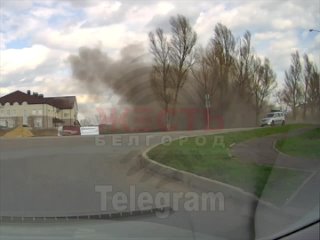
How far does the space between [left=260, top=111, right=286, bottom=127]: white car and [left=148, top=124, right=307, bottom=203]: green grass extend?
0.12m

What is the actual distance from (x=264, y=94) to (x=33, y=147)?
15.3 feet

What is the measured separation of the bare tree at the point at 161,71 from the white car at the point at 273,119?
5.69 ft

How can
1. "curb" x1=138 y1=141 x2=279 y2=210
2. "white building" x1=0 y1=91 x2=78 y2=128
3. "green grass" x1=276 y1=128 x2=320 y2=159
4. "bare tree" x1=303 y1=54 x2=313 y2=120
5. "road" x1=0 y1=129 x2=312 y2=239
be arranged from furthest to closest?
"green grass" x1=276 y1=128 x2=320 y2=159 → "white building" x1=0 y1=91 x2=78 y2=128 → "bare tree" x1=303 y1=54 x2=313 y2=120 → "curb" x1=138 y1=141 x2=279 y2=210 → "road" x1=0 y1=129 x2=312 y2=239

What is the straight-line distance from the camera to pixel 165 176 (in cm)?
1004

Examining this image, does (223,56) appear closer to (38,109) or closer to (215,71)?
(215,71)

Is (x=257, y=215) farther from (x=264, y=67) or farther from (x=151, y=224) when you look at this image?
(x=264, y=67)

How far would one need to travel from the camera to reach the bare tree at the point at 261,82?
848 centimetres

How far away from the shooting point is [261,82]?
28.9ft

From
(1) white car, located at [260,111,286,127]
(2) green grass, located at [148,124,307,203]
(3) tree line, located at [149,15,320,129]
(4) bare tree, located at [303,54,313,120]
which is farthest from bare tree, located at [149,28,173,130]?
(4) bare tree, located at [303,54,313,120]

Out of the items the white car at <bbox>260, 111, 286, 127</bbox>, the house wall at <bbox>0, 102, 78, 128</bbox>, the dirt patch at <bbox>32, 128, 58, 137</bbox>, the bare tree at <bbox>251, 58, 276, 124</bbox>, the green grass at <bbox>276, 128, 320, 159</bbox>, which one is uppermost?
the bare tree at <bbox>251, 58, 276, 124</bbox>

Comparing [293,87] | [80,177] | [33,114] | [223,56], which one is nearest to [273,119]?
[293,87]

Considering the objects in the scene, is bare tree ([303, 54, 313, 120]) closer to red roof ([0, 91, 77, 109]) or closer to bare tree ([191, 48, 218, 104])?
bare tree ([191, 48, 218, 104])

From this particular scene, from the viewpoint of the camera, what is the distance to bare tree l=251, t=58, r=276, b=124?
8.48m

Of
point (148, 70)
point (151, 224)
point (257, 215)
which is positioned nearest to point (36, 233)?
point (151, 224)
